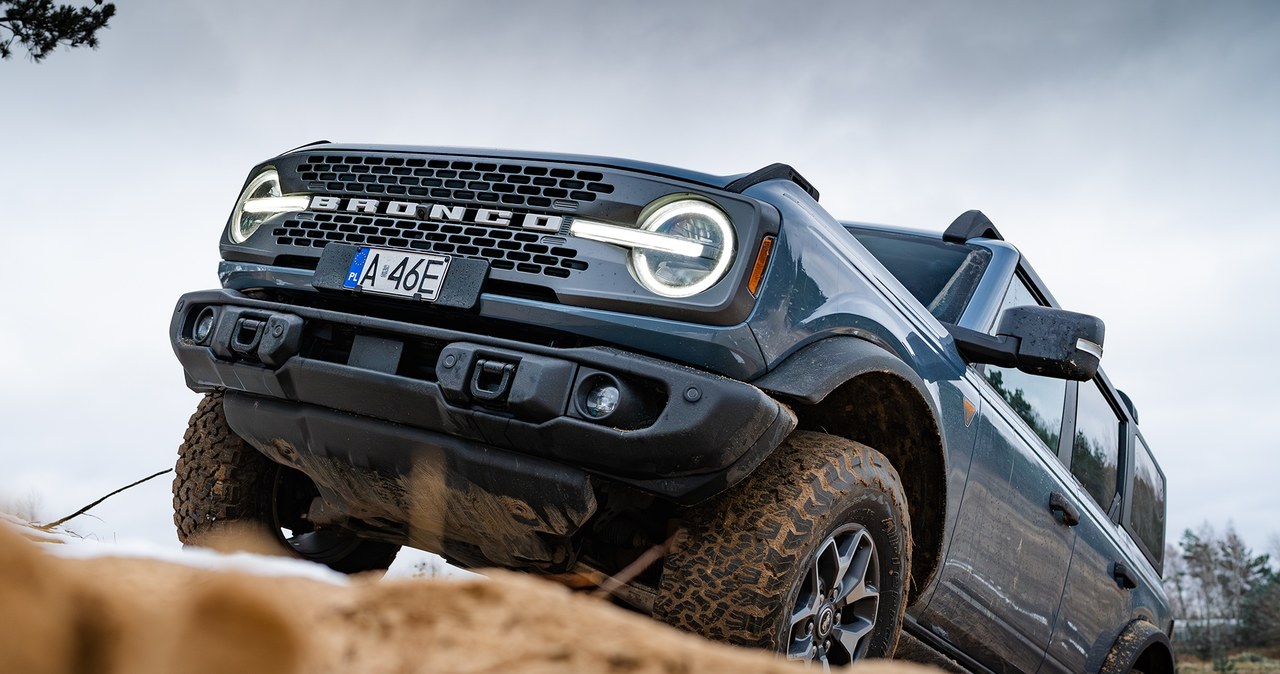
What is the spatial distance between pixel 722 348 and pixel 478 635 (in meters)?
1.42

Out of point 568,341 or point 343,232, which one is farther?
point 343,232

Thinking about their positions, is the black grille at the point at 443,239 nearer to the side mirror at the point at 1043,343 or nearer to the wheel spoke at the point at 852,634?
the wheel spoke at the point at 852,634

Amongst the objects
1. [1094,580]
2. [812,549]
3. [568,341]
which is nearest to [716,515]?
[812,549]

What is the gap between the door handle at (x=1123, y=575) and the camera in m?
4.68

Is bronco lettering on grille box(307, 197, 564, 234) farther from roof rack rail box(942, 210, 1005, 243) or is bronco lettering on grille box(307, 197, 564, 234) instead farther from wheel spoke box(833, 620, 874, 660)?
roof rack rail box(942, 210, 1005, 243)

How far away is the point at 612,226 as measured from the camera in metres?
2.46

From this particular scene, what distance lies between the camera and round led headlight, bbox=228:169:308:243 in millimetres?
2959

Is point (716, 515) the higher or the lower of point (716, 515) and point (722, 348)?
the lower

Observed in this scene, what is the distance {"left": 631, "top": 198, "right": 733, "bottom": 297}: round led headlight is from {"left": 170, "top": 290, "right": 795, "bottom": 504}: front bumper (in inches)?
8.2

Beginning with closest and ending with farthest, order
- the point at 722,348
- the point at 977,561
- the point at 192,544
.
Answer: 1. the point at 722,348
2. the point at 192,544
3. the point at 977,561

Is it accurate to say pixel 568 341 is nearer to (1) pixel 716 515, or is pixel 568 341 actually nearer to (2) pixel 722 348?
(2) pixel 722 348

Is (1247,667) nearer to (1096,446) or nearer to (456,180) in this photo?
(1096,446)

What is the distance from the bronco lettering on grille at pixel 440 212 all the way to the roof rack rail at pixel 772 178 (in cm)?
43

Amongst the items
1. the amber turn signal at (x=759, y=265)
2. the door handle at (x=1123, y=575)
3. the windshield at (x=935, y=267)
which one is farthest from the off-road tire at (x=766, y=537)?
the door handle at (x=1123, y=575)
